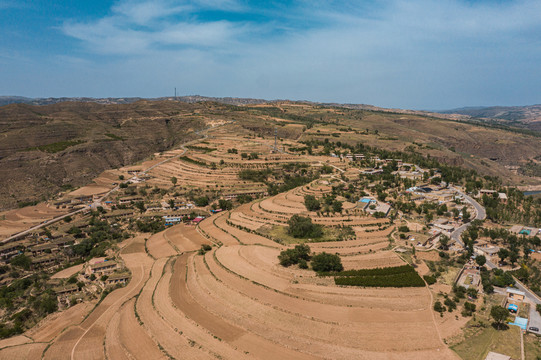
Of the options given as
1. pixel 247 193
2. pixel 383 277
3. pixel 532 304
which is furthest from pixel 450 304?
pixel 247 193

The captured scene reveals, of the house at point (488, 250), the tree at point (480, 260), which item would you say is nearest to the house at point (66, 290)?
the tree at point (480, 260)

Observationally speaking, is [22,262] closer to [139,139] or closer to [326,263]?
[326,263]

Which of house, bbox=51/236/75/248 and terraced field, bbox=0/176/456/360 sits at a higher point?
terraced field, bbox=0/176/456/360

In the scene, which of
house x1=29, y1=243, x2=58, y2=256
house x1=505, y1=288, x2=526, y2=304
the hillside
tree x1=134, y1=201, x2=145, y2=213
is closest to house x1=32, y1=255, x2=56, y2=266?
house x1=29, y1=243, x2=58, y2=256

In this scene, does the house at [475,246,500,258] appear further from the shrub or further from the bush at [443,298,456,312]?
the bush at [443,298,456,312]

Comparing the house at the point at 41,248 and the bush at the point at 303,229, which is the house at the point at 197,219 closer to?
the bush at the point at 303,229
